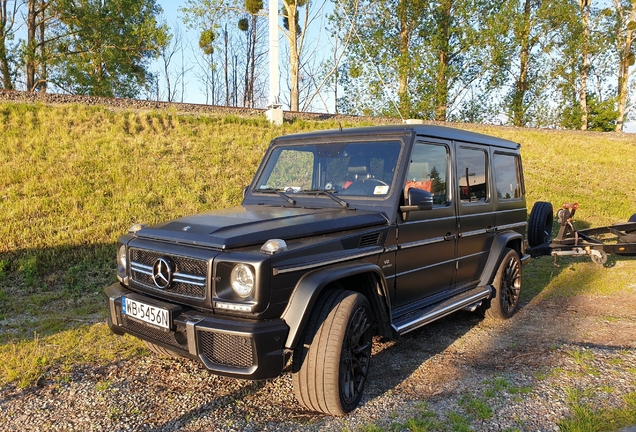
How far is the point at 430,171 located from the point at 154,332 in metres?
2.72

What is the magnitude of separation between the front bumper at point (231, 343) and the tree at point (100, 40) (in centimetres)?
2363

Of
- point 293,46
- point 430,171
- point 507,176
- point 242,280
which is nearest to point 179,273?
point 242,280

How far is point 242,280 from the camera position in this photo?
2881 mm

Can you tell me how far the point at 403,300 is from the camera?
4008 mm

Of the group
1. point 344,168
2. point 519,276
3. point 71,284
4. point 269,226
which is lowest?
point 71,284

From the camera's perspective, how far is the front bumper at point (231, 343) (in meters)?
2.76

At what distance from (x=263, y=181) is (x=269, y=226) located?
1.48 m

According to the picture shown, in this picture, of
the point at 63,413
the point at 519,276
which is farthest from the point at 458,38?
the point at 63,413

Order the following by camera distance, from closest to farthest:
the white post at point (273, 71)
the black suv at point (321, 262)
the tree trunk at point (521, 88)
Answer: the black suv at point (321, 262) → the white post at point (273, 71) → the tree trunk at point (521, 88)

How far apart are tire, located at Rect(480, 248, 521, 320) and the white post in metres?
9.63

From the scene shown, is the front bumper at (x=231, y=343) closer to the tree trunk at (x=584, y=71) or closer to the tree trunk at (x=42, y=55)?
the tree trunk at (x=42, y=55)

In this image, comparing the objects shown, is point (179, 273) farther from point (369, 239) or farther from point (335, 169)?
point (335, 169)

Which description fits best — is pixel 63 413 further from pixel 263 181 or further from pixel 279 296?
pixel 263 181

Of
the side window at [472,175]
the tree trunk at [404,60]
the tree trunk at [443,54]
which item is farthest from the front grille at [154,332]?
the tree trunk at [443,54]
